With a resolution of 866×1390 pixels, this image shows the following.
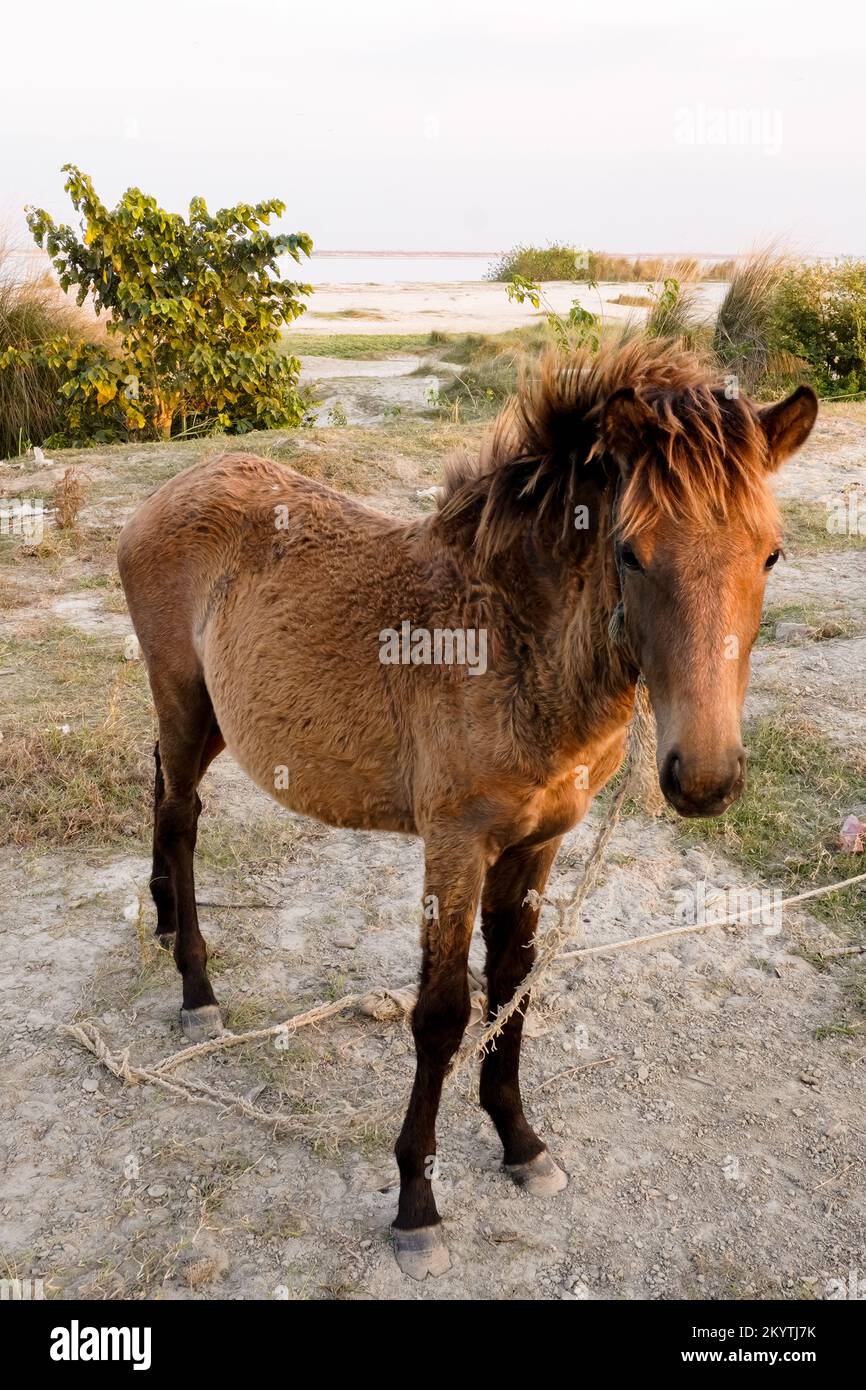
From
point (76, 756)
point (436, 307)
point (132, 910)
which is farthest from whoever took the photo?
point (436, 307)

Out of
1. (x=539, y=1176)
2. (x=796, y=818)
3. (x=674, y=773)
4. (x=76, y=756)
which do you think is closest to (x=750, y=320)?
(x=796, y=818)

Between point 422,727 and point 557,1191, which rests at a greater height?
point 422,727

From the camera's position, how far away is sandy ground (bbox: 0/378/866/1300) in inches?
111

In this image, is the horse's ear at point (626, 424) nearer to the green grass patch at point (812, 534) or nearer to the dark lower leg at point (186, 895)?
the dark lower leg at point (186, 895)

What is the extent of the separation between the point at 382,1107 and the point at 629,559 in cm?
217

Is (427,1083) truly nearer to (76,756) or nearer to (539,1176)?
(539,1176)

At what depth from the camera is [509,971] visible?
3115 millimetres

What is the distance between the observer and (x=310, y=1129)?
3248 mm

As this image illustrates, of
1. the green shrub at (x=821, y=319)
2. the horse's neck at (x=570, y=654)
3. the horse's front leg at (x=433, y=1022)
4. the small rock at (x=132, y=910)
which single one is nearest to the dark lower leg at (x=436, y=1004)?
the horse's front leg at (x=433, y=1022)

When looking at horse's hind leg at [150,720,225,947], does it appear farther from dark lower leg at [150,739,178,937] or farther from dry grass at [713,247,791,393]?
dry grass at [713,247,791,393]

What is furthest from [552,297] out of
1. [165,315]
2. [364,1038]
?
[364,1038]

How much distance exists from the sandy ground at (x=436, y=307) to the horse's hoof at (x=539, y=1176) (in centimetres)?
1508

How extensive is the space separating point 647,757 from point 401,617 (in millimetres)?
848

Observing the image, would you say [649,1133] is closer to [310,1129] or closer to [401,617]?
[310,1129]
